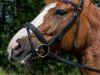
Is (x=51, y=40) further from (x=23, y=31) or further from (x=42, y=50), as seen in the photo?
(x=23, y=31)

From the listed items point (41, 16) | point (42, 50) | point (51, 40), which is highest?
point (41, 16)

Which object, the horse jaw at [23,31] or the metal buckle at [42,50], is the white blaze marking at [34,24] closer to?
the horse jaw at [23,31]

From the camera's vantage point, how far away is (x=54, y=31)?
5.14m

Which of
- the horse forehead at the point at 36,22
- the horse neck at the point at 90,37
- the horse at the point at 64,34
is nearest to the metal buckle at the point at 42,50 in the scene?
the horse at the point at 64,34

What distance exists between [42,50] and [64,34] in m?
0.31

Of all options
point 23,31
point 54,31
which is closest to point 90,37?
point 54,31

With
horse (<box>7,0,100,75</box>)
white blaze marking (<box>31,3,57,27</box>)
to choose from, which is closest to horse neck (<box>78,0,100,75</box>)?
horse (<box>7,0,100,75</box>)

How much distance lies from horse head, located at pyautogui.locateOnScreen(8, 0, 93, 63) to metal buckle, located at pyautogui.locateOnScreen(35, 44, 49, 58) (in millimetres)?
49

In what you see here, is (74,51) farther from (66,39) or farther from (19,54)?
(19,54)

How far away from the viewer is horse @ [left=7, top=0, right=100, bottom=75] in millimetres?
5041

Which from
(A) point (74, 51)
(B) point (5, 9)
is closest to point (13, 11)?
(B) point (5, 9)

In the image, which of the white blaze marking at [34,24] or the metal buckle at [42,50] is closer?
the white blaze marking at [34,24]

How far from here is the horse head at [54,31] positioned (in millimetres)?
5031

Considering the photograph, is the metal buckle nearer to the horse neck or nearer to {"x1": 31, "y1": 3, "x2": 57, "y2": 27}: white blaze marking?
{"x1": 31, "y1": 3, "x2": 57, "y2": 27}: white blaze marking
